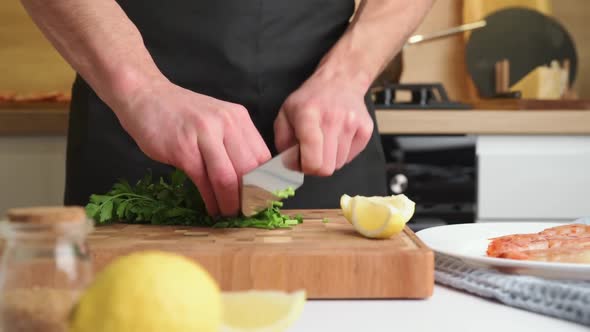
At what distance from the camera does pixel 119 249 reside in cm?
78

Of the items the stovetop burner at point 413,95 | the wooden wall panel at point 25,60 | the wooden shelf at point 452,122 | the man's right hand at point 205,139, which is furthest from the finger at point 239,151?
the wooden wall panel at point 25,60

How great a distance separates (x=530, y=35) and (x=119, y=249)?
203cm

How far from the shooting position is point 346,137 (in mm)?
1021

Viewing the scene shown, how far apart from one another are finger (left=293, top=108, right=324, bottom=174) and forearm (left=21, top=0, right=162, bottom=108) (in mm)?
208

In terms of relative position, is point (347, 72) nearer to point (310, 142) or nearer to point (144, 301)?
point (310, 142)

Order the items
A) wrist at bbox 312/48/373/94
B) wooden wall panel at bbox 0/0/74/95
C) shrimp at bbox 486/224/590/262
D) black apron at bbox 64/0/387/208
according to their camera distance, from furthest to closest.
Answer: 1. wooden wall panel at bbox 0/0/74/95
2. black apron at bbox 64/0/387/208
3. wrist at bbox 312/48/373/94
4. shrimp at bbox 486/224/590/262

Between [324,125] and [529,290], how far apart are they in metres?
0.40

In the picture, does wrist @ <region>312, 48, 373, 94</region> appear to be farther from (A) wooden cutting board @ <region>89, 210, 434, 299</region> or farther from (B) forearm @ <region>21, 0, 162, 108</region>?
(A) wooden cutting board @ <region>89, 210, 434, 299</region>

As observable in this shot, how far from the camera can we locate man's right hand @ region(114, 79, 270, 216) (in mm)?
893

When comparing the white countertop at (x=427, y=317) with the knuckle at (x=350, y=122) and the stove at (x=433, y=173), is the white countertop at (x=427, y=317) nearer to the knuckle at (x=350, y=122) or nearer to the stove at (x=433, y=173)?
the knuckle at (x=350, y=122)

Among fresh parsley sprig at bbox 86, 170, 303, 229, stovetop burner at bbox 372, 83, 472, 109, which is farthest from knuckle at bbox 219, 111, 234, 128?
stovetop burner at bbox 372, 83, 472, 109

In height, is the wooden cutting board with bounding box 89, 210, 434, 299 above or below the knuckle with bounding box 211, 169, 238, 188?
below

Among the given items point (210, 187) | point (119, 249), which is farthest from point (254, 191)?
point (119, 249)

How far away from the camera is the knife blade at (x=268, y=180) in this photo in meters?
0.87
